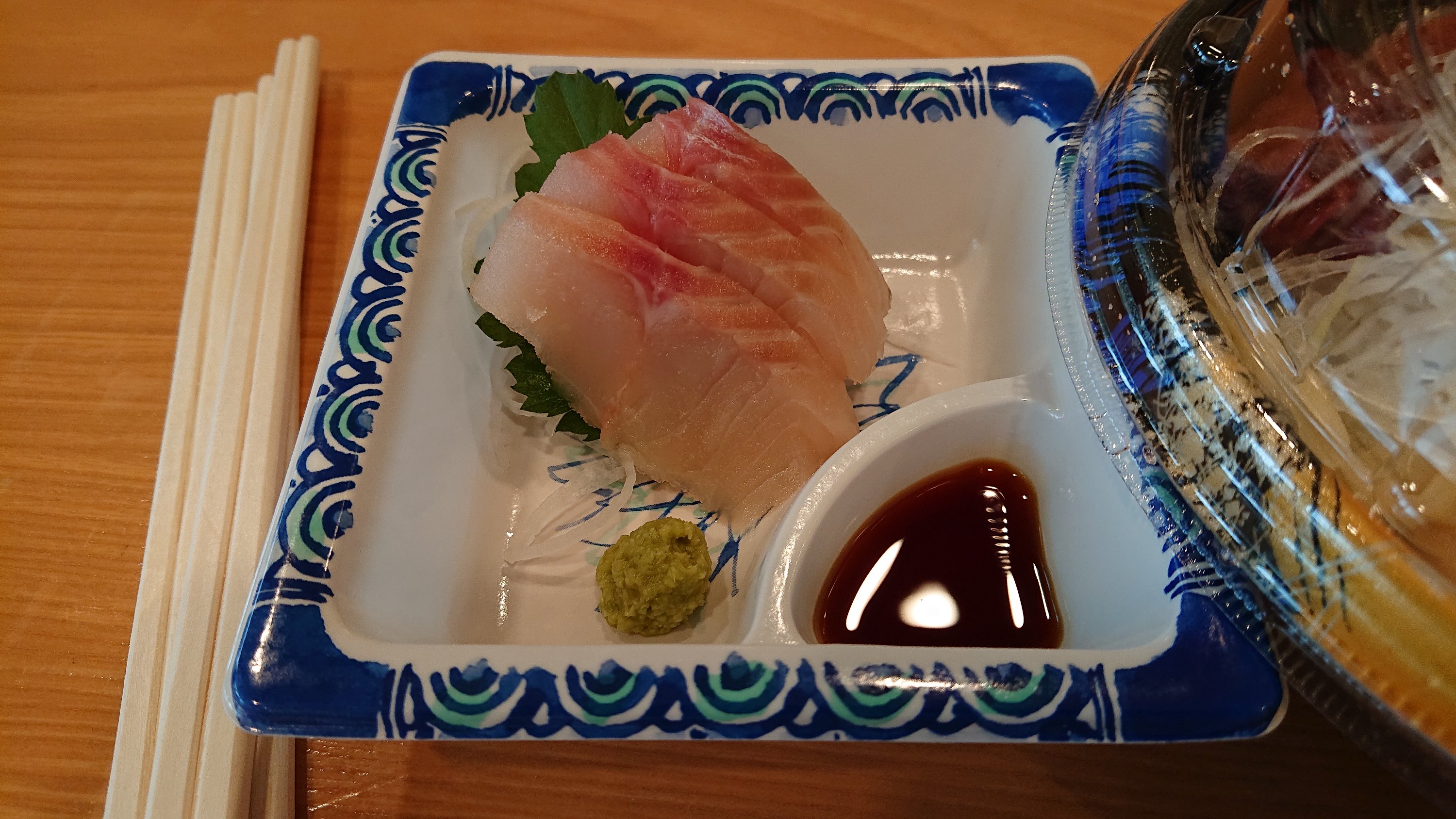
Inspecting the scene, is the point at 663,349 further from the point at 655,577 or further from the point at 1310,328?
the point at 1310,328

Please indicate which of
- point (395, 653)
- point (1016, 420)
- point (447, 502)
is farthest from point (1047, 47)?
point (395, 653)

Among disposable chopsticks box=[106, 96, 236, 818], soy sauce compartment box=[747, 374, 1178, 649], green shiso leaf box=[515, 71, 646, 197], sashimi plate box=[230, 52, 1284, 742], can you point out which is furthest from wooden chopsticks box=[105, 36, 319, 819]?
soy sauce compartment box=[747, 374, 1178, 649]

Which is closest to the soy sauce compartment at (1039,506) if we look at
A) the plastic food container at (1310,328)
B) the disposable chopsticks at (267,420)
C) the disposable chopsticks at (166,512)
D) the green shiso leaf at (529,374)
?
the plastic food container at (1310,328)

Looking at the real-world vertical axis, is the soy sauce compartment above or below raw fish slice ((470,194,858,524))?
below

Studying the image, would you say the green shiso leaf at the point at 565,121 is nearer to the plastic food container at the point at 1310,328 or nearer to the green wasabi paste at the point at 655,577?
the green wasabi paste at the point at 655,577

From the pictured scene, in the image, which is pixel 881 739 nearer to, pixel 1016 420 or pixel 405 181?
pixel 1016 420

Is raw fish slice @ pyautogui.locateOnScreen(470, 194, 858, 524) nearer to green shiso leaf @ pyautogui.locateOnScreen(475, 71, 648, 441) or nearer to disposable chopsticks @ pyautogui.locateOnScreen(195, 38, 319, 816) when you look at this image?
green shiso leaf @ pyautogui.locateOnScreen(475, 71, 648, 441)
